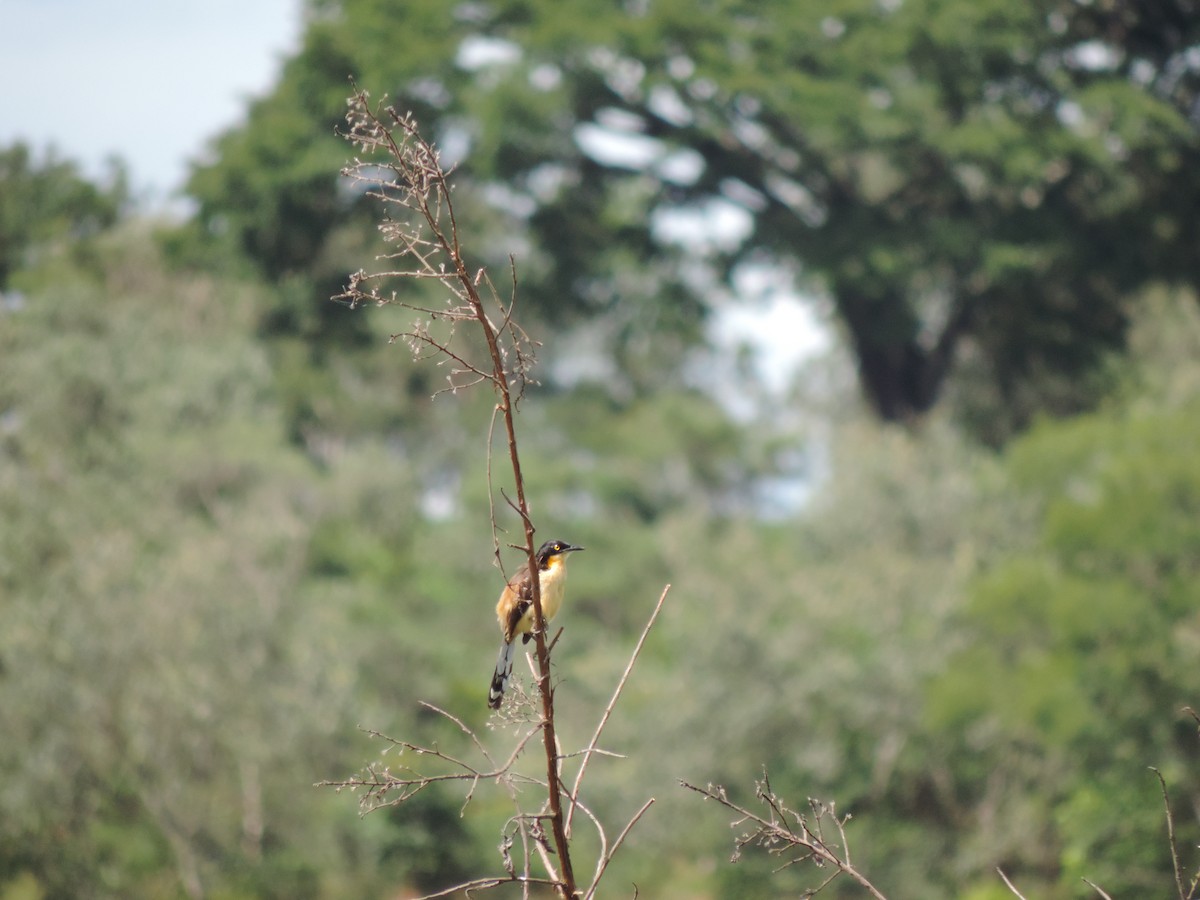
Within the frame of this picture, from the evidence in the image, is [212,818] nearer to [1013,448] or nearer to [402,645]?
[402,645]

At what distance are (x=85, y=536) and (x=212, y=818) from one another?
665 cm

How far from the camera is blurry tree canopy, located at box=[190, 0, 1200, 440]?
30.7 metres

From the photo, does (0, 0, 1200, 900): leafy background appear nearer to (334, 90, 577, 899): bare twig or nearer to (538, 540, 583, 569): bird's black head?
(538, 540, 583, 569): bird's black head

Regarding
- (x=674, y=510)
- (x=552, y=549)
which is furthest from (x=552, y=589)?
(x=674, y=510)

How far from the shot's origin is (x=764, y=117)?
3244 cm

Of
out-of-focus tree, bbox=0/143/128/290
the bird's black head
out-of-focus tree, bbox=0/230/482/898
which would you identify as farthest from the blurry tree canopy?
the bird's black head

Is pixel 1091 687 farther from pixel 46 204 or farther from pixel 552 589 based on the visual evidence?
pixel 46 204

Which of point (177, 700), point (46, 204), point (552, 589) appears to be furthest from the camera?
point (46, 204)

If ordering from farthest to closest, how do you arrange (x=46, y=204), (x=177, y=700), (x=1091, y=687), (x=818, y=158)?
1. (x=46, y=204)
2. (x=818, y=158)
3. (x=177, y=700)
4. (x=1091, y=687)

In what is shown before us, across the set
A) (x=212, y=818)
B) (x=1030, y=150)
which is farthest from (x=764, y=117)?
(x=212, y=818)

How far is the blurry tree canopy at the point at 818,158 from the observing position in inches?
1210

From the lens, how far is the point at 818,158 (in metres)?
33.1

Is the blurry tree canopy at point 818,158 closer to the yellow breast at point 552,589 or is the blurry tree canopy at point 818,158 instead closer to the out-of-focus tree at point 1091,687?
the out-of-focus tree at point 1091,687

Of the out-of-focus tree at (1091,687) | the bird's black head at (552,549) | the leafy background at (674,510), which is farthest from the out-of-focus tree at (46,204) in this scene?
the bird's black head at (552,549)
